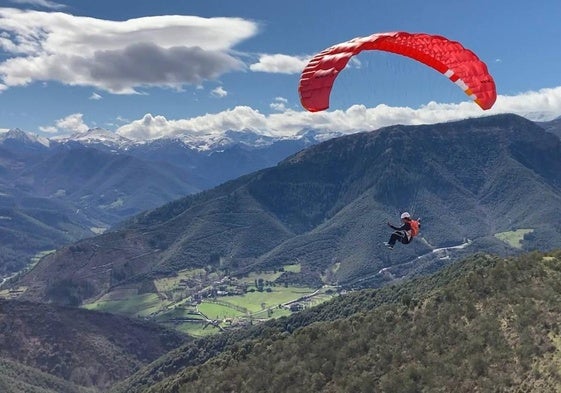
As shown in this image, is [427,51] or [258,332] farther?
[258,332]

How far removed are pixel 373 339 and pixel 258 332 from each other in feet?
316

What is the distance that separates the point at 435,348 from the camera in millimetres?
71688

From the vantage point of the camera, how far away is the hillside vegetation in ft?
201

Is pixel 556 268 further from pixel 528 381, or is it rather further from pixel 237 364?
pixel 237 364

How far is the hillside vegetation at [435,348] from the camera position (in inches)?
2410

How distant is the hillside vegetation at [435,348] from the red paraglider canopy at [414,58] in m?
26.2

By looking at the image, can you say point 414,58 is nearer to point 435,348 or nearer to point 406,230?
point 406,230

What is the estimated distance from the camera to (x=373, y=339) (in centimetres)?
8238

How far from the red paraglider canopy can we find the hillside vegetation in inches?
1031

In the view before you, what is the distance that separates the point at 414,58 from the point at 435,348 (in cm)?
3618

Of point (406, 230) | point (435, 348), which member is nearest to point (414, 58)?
point (406, 230)

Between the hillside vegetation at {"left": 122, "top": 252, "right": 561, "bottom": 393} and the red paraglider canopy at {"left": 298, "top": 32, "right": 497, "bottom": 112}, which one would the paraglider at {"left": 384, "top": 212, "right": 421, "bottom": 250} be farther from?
the hillside vegetation at {"left": 122, "top": 252, "right": 561, "bottom": 393}

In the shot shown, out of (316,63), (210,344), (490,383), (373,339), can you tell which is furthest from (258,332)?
(316,63)

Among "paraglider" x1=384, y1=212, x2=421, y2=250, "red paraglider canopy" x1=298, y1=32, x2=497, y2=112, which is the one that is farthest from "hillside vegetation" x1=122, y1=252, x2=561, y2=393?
"red paraglider canopy" x1=298, y1=32, x2=497, y2=112
